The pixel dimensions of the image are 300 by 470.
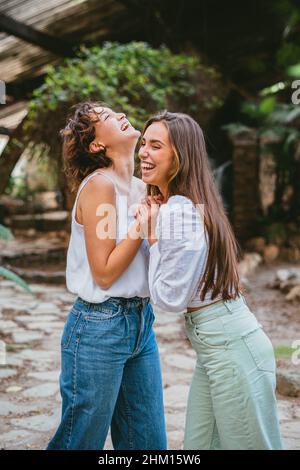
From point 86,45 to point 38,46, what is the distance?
923 mm

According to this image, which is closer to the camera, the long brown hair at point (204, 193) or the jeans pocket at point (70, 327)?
the long brown hair at point (204, 193)

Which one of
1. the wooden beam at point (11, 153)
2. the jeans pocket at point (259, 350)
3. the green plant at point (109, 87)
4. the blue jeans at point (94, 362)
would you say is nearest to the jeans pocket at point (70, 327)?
the blue jeans at point (94, 362)

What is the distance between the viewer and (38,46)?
8.77 metres

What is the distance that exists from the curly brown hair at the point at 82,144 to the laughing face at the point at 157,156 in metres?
0.24

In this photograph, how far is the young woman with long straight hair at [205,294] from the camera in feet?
5.81

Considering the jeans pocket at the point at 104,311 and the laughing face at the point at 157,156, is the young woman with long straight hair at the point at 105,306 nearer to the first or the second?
the jeans pocket at the point at 104,311

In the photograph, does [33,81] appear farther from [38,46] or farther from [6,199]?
[6,199]

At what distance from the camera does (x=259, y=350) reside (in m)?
1.85

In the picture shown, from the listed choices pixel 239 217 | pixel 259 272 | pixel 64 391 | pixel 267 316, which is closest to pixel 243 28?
pixel 239 217

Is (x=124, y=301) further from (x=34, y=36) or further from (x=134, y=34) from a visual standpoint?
(x=134, y=34)

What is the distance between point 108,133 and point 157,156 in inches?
11.4

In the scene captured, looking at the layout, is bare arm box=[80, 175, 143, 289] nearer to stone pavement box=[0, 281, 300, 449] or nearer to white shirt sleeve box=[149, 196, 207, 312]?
white shirt sleeve box=[149, 196, 207, 312]

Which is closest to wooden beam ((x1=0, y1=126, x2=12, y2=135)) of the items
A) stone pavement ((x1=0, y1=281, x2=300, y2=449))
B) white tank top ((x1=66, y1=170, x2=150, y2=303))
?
stone pavement ((x1=0, y1=281, x2=300, y2=449))

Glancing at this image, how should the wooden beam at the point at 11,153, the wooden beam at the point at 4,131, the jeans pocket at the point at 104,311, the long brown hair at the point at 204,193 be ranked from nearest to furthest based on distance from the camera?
the long brown hair at the point at 204,193 → the jeans pocket at the point at 104,311 → the wooden beam at the point at 11,153 → the wooden beam at the point at 4,131
